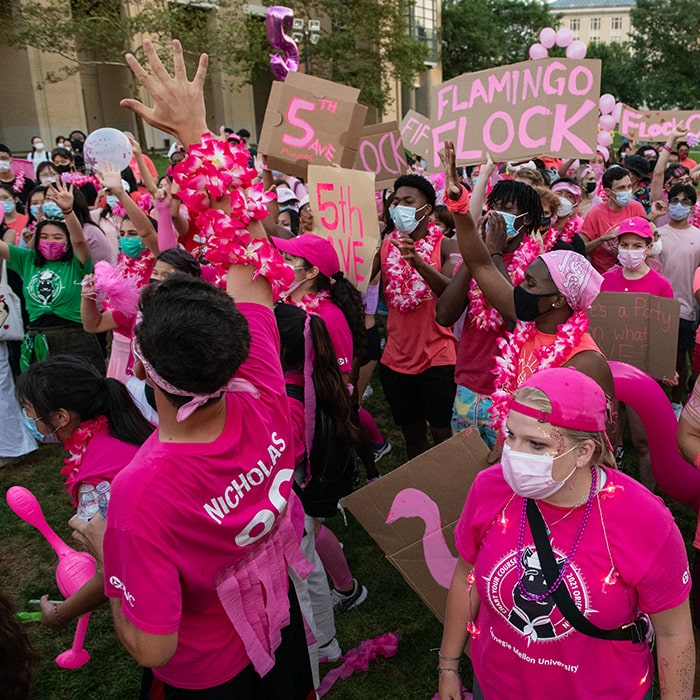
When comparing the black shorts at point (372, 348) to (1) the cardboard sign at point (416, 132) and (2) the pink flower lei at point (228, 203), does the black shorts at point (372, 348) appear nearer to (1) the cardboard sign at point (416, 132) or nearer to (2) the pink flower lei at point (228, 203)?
(1) the cardboard sign at point (416, 132)

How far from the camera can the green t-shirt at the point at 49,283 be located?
15.8 ft

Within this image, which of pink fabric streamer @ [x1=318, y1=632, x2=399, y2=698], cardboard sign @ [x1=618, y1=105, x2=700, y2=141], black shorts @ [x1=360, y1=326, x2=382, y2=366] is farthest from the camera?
cardboard sign @ [x1=618, y1=105, x2=700, y2=141]

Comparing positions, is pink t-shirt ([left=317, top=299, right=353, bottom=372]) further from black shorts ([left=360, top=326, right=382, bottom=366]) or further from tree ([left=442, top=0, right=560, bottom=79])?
tree ([left=442, top=0, right=560, bottom=79])

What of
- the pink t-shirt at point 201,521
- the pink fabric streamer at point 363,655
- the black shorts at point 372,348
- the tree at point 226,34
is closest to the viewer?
the pink t-shirt at point 201,521

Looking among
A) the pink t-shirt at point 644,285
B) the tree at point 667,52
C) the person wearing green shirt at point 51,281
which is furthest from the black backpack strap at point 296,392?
the tree at point 667,52

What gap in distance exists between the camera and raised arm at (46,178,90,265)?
4.53 metres

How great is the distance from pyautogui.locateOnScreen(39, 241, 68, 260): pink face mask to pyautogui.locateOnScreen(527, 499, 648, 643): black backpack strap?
4.19 m

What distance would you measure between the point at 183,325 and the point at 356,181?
287cm

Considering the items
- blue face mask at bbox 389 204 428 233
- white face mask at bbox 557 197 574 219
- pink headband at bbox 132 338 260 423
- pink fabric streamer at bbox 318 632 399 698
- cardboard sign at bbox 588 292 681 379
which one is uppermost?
pink headband at bbox 132 338 260 423

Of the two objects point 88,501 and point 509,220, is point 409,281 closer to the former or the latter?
point 509,220

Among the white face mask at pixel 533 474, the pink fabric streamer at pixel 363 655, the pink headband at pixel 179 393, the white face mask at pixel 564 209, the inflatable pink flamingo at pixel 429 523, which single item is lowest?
the pink fabric streamer at pixel 363 655

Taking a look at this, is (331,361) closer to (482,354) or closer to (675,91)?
(482,354)

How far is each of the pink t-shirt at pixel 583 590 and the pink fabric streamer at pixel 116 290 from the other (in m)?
2.73

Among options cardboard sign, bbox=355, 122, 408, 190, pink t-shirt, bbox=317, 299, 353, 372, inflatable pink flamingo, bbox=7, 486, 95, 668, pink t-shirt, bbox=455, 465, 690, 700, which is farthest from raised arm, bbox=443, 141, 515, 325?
cardboard sign, bbox=355, 122, 408, 190
